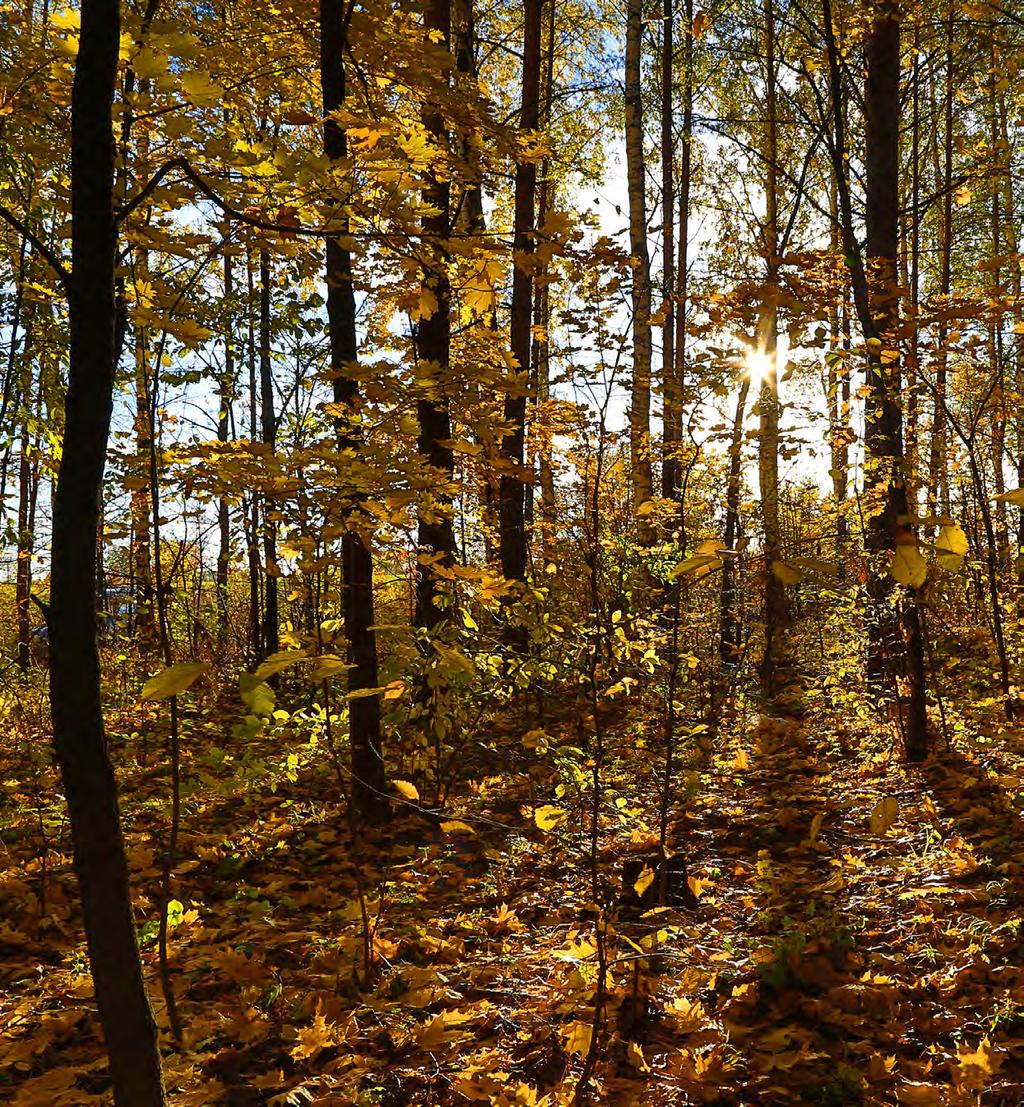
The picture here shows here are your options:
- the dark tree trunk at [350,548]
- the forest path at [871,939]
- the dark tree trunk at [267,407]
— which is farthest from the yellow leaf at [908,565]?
the dark tree trunk at [267,407]

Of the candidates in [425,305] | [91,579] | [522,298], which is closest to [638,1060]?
[91,579]

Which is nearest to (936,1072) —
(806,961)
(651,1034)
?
(806,961)

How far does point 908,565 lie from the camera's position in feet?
3.45

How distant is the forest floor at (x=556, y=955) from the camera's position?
6.64 feet

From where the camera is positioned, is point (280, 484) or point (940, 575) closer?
point (280, 484)

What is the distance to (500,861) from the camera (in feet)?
12.1

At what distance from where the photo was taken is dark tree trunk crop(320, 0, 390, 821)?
3.33 m

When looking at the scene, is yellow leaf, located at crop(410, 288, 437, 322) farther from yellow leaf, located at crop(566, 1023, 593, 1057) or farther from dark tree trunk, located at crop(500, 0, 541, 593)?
dark tree trunk, located at crop(500, 0, 541, 593)

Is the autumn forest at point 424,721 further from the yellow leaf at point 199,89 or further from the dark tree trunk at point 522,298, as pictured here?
the dark tree trunk at point 522,298

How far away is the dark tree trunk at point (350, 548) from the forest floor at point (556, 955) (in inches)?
14.9

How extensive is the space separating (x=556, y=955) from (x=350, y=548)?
2084 millimetres

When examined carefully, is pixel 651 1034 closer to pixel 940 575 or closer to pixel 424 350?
pixel 424 350

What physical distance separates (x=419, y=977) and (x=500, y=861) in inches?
45.9

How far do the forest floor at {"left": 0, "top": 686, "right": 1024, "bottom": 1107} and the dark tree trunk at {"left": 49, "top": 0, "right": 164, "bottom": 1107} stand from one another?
81 cm
